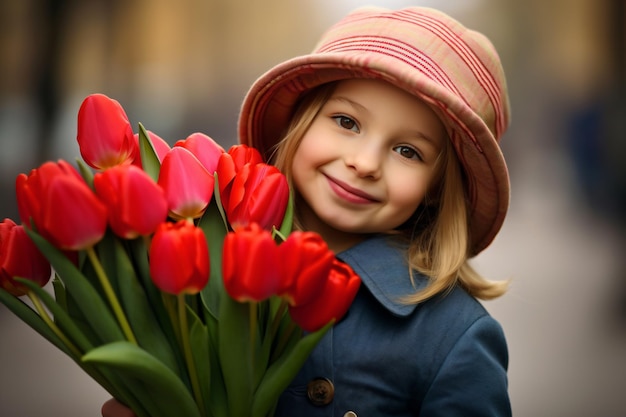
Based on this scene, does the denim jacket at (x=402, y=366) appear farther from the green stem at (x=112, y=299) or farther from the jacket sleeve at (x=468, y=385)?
the green stem at (x=112, y=299)

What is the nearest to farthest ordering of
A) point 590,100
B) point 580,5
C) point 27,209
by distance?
1. point 27,209
2. point 590,100
3. point 580,5

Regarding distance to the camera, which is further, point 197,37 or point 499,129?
point 197,37

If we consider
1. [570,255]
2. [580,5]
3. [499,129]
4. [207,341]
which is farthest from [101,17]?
[207,341]

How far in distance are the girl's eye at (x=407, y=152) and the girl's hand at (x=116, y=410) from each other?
400 mm

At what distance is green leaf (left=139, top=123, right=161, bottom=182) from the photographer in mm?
684

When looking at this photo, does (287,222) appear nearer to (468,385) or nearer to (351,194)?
(351,194)

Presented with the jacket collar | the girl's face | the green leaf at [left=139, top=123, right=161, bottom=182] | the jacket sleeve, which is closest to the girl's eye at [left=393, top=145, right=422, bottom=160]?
the girl's face

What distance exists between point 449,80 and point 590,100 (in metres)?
3.75

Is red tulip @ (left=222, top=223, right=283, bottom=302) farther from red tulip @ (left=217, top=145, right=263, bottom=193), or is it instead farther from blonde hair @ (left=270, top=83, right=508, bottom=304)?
blonde hair @ (left=270, top=83, right=508, bottom=304)

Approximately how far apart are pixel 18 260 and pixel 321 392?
0.34 metres

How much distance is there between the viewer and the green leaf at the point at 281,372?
0.62 meters

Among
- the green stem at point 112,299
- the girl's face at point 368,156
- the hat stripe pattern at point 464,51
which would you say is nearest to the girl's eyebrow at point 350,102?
the girl's face at point 368,156

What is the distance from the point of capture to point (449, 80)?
859mm

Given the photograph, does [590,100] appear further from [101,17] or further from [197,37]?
[101,17]
